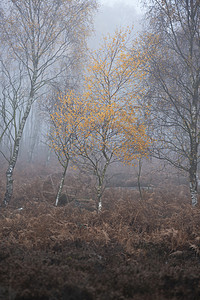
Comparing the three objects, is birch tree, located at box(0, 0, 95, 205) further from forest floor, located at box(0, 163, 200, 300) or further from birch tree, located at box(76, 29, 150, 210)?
forest floor, located at box(0, 163, 200, 300)

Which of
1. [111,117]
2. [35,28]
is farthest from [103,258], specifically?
[35,28]

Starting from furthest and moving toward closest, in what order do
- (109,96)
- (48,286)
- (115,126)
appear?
(109,96)
(115,126)
(48,286)

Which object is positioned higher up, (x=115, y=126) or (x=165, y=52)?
(x=165, y=52)

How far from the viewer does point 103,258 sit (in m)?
4.08

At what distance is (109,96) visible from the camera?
8.01 m

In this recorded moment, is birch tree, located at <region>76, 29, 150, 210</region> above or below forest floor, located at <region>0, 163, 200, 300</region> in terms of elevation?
above

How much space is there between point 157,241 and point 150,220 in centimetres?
121

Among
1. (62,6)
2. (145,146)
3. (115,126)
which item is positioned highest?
(62,6)

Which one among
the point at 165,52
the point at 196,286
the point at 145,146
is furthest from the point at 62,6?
the point at 196,286

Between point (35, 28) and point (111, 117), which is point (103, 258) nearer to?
point (111, 117)

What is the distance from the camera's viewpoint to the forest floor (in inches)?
113

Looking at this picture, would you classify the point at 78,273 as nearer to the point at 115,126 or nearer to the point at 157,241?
the point at 157,241

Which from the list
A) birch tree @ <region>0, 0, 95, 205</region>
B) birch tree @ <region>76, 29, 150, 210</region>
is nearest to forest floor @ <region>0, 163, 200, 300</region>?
birch tree @ <region>76, 29, 150, 210</region>

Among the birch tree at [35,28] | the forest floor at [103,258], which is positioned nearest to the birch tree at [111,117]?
the forest floor at [103,258]
